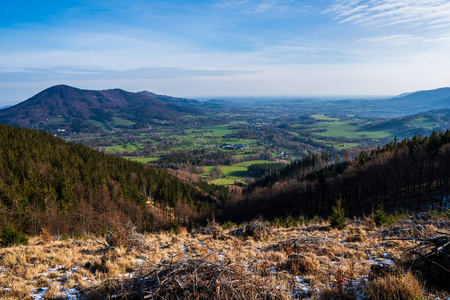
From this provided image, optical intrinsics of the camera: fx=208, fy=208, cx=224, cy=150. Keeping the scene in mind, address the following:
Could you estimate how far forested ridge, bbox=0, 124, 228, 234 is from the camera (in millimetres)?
31891

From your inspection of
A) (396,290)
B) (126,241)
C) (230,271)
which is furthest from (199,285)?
(126,241)

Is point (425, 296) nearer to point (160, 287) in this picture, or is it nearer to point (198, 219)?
point (160, 287)

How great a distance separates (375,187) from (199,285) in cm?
5276

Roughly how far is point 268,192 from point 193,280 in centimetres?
5532

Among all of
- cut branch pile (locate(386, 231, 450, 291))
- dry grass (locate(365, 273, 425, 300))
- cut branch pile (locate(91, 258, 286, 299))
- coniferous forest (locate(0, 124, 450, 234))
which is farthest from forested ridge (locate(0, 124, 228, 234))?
cut branch pile (locate(386, 231, 450, 291))

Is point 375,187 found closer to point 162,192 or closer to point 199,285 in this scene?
point 162,192

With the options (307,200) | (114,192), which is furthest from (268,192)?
(114,192)

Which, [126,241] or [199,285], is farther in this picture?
[126,241]

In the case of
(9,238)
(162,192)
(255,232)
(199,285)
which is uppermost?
(199,285)

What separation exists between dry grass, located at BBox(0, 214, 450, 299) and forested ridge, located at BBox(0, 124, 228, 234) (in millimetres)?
22317

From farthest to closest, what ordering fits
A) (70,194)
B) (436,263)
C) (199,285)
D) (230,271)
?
(70,194) < (230,271) < (436,263) < (199,285)

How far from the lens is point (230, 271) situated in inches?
193

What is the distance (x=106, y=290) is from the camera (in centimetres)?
554

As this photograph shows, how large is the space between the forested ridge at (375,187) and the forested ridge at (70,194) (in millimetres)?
18819
